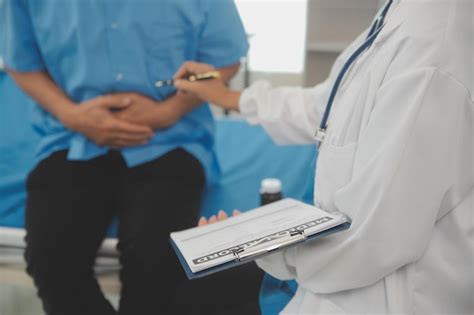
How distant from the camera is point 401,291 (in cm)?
53

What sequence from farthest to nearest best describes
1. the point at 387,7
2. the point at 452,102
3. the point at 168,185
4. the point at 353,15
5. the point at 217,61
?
the point at 217,61 < the point at 168,185 < the point at 353,15 < the point at 387,7 < the point at 452,102

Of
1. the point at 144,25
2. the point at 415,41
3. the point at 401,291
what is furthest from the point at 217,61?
the point at 401,291

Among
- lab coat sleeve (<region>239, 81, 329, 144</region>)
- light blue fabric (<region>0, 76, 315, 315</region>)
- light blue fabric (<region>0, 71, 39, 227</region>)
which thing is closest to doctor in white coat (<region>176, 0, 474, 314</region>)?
light blue fabric (<region>0, 76, 315, 315</region>)

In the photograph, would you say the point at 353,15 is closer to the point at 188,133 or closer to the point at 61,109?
the point at 188,133

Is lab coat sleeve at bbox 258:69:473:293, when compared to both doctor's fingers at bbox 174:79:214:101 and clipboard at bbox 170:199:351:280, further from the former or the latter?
doctor's fingers at bbox 174:79:214:101

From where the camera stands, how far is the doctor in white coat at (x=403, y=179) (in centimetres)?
47

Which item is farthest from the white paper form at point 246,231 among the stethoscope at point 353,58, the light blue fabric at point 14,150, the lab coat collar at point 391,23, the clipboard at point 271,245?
the light blue fabric at point 14,150

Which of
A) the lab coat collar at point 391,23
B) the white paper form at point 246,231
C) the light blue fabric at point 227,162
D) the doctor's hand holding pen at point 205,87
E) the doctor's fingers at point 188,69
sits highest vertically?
the lab coat collar at point 391,23

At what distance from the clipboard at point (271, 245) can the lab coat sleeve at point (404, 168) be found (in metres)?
0.04

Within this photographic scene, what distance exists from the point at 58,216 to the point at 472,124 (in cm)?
87

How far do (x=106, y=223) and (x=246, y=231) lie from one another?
0.52 meters

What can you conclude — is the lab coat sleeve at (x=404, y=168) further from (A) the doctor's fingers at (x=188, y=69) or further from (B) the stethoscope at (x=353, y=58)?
(A) the doctor's fingers at (x=188, y=69)

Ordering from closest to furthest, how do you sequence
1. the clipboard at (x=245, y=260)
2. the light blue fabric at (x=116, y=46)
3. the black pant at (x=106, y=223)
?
the clipboard at (x=245, y=260), the black pant at (x=106, y=223), the light blue fabric at (x=116, y=46)

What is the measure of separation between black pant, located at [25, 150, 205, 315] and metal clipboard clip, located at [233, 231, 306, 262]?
30 centimetres
